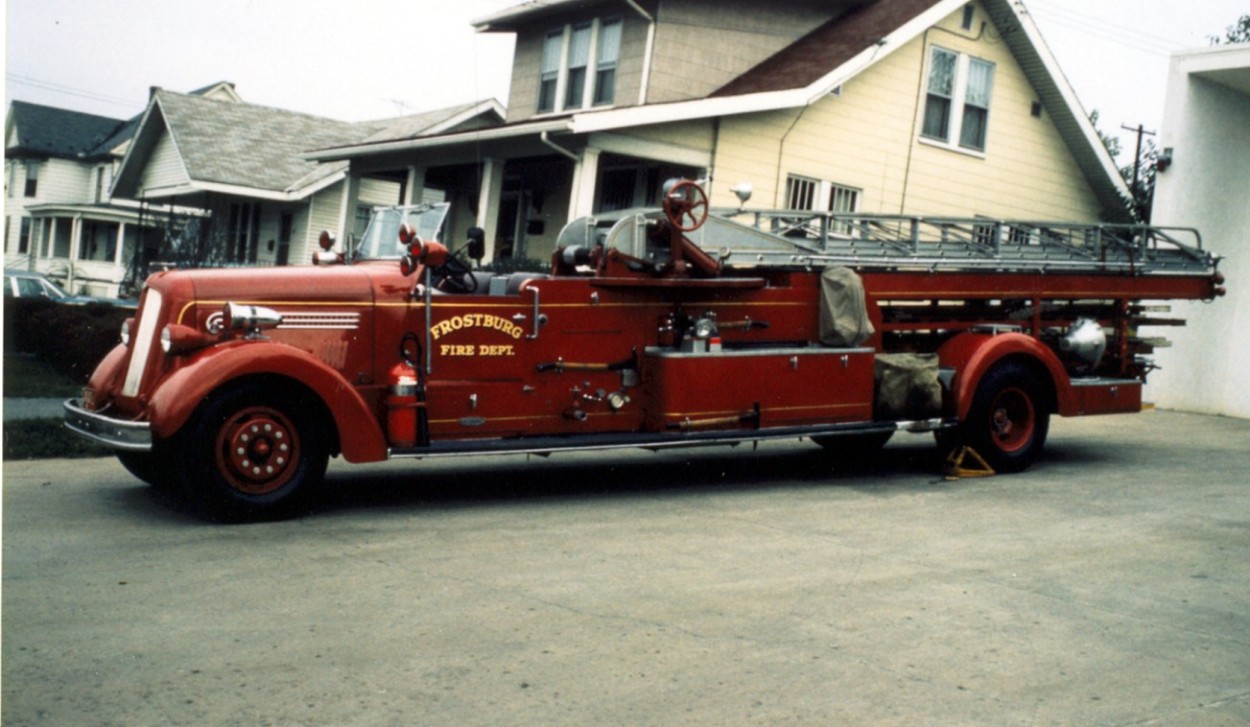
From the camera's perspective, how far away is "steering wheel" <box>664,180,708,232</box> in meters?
9.59

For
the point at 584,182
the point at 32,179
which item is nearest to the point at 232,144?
the point at 32,179

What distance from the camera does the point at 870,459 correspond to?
39.9 ft

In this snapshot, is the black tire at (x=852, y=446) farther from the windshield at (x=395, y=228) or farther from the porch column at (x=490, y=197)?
the porch column at (x=490, y=197)

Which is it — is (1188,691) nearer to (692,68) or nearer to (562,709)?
(562,709)

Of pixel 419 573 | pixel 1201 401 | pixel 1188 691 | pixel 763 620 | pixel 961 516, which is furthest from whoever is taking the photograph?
A: pixel 1201 401

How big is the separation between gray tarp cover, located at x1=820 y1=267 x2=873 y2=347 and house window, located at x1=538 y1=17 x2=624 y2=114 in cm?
1184


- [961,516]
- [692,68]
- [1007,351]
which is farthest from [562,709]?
[692,68]

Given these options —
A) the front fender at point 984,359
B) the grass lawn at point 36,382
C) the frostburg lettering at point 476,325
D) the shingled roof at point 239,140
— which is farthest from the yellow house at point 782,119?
the frostburg lettering at point 476,325

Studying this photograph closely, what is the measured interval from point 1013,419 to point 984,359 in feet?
2.78

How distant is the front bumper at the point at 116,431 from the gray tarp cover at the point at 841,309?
5.34 meters

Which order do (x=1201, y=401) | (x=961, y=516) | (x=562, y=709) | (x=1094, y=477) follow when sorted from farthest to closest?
(x=1201, y=401) → (x=1094, y=477) → (x=961, y=516) → (x=562, y=709)

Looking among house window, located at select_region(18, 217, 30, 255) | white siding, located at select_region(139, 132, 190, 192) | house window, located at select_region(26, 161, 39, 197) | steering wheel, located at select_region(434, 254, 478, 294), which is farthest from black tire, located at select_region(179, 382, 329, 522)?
house window, located at select_region(18, 217, 30, 255)

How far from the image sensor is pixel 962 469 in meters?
11.2

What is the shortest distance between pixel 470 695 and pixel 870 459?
25.9 feet
